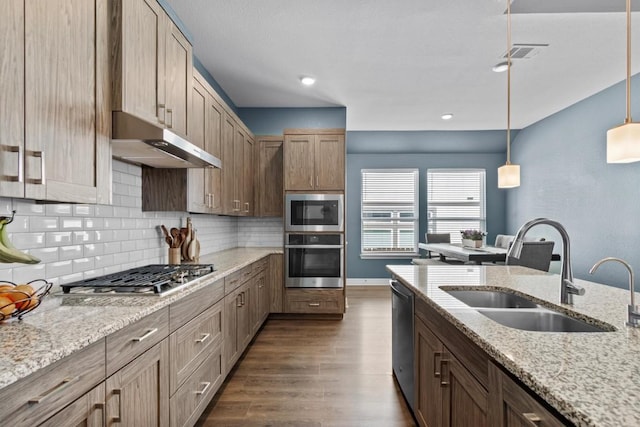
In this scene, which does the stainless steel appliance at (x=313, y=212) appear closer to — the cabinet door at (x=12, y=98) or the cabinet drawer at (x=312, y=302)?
the cabinet drawer at (x=312, y=302)

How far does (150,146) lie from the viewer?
71.8 inches

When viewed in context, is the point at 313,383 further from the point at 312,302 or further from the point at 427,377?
the point at 312,302

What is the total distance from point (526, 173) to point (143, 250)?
21.0ft

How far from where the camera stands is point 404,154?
22.8 feet

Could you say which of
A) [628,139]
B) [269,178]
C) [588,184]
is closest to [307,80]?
[269,178]

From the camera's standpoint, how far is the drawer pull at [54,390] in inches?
34.8

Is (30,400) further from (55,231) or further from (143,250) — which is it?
(143,250)

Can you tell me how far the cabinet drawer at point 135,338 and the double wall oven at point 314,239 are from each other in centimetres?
267

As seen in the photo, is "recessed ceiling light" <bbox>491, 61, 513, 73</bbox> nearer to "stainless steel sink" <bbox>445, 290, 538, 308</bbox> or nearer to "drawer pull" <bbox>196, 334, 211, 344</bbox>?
"stainless steel sink" <bbox>445, 290, 538, 308</bbox>

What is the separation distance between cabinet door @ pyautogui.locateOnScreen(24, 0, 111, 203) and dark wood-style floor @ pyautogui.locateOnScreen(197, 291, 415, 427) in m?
1.64

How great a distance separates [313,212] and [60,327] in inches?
128

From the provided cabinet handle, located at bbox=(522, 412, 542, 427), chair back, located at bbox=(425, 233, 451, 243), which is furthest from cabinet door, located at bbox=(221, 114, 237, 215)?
chair back, located at bbox=(425, 233, 451, 243)

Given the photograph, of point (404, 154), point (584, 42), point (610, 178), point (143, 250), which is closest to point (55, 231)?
point (143, 250)

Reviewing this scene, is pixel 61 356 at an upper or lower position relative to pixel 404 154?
lower
